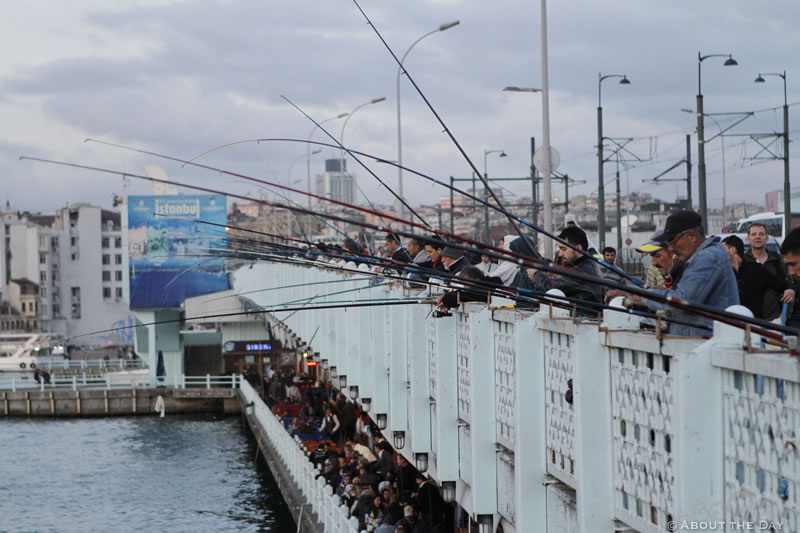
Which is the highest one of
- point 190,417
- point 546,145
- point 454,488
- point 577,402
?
point 546,145

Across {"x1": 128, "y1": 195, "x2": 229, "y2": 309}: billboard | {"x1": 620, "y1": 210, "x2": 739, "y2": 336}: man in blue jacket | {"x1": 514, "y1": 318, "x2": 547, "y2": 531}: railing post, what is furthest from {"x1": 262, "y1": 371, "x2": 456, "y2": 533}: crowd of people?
{"x1": 128, "y1": 195, "x2": 229, "y2": 309}: billboard

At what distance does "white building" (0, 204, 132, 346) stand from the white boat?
31.4 ft

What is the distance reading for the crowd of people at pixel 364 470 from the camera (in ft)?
48.8

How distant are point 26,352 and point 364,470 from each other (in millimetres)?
89421

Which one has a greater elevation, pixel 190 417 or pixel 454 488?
pixel 454 488

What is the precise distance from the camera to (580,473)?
591 centimetres

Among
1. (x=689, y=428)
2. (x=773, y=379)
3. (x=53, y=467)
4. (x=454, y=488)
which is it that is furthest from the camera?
(x=53, y=467)

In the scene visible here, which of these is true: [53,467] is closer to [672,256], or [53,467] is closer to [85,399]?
[85,399]

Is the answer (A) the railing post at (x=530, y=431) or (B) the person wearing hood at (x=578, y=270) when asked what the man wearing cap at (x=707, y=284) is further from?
(A) the railing post at (x=530, y=431)

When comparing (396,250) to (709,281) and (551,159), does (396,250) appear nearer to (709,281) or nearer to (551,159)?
(551,159)

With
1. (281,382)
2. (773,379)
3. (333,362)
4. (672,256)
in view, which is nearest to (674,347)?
(773,379)

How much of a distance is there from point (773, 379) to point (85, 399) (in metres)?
57.4

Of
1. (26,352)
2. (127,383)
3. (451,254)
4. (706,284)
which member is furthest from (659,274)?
(26,352)

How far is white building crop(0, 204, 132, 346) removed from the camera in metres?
123
